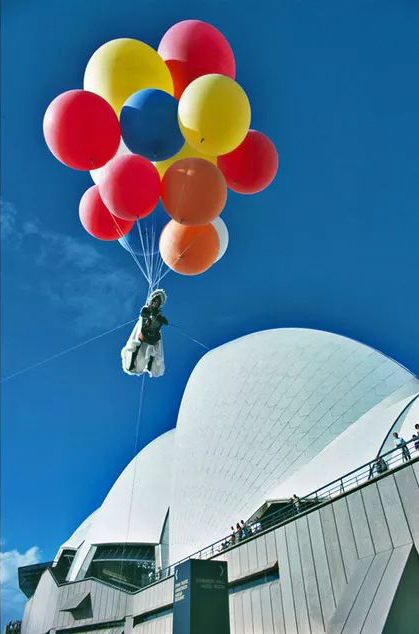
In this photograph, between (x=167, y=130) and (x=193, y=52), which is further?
(x=193, y=52)

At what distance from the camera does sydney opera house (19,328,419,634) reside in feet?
28.7

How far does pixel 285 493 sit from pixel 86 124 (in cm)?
1432

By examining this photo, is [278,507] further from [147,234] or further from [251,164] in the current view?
[251,164]

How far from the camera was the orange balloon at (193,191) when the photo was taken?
639 centimetres

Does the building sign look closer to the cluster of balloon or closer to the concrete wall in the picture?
the concrete wall

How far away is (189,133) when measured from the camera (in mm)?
6484

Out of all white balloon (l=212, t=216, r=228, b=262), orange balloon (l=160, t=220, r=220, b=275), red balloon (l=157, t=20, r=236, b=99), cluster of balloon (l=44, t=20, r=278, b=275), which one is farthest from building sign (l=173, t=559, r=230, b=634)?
red balloon (l=157, t=20, r=236, b=99)

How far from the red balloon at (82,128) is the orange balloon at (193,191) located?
3.23 feet

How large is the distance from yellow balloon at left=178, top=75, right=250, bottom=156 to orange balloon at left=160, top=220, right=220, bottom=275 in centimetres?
135

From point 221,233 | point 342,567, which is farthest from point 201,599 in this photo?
A: point 221,233

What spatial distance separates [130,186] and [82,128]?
3.18 feet

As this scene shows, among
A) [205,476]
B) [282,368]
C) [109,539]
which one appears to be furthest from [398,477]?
[109,539]

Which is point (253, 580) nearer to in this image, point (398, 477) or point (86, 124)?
point (398, 477)

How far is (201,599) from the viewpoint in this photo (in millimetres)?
9531
